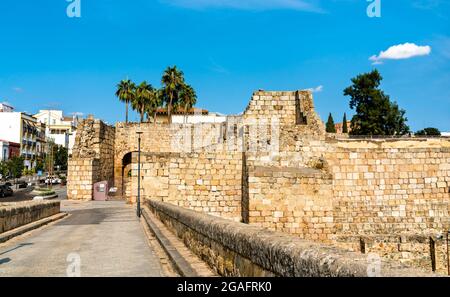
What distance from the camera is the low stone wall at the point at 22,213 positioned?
41.4ft

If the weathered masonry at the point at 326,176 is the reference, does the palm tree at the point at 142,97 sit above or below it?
above

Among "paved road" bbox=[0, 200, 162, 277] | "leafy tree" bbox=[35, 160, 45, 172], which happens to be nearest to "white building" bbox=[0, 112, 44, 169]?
"leafy tree" bbox=[35, 160, 45, 172]

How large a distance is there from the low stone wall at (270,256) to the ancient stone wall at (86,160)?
2498 cm

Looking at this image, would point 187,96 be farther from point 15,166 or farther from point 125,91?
point 15,166

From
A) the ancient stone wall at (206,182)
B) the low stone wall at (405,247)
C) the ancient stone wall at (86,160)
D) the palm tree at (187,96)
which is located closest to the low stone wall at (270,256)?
the ancient stone wall at (206,182)

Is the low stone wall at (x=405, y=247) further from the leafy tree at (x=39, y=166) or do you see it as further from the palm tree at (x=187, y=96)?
the leafy tree at (x=39, y=166)

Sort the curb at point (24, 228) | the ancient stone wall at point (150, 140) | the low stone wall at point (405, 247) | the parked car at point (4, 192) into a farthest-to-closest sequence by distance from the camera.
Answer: the parked car at point (4, 192) < the ancient stone wall at point (150, 140) < the low stone wall at point (405, 247) < the curb at point (24, 228)

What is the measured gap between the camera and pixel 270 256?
4.21 meters

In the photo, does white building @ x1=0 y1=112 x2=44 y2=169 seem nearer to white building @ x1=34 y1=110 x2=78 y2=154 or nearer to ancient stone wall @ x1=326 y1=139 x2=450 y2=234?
white building @ x1=34 y1=110 x2=78 y2=154

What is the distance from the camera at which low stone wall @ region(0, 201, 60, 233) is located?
12.6m

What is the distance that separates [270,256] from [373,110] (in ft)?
217

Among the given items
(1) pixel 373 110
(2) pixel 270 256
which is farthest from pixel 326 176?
(1) pixel 373 110
